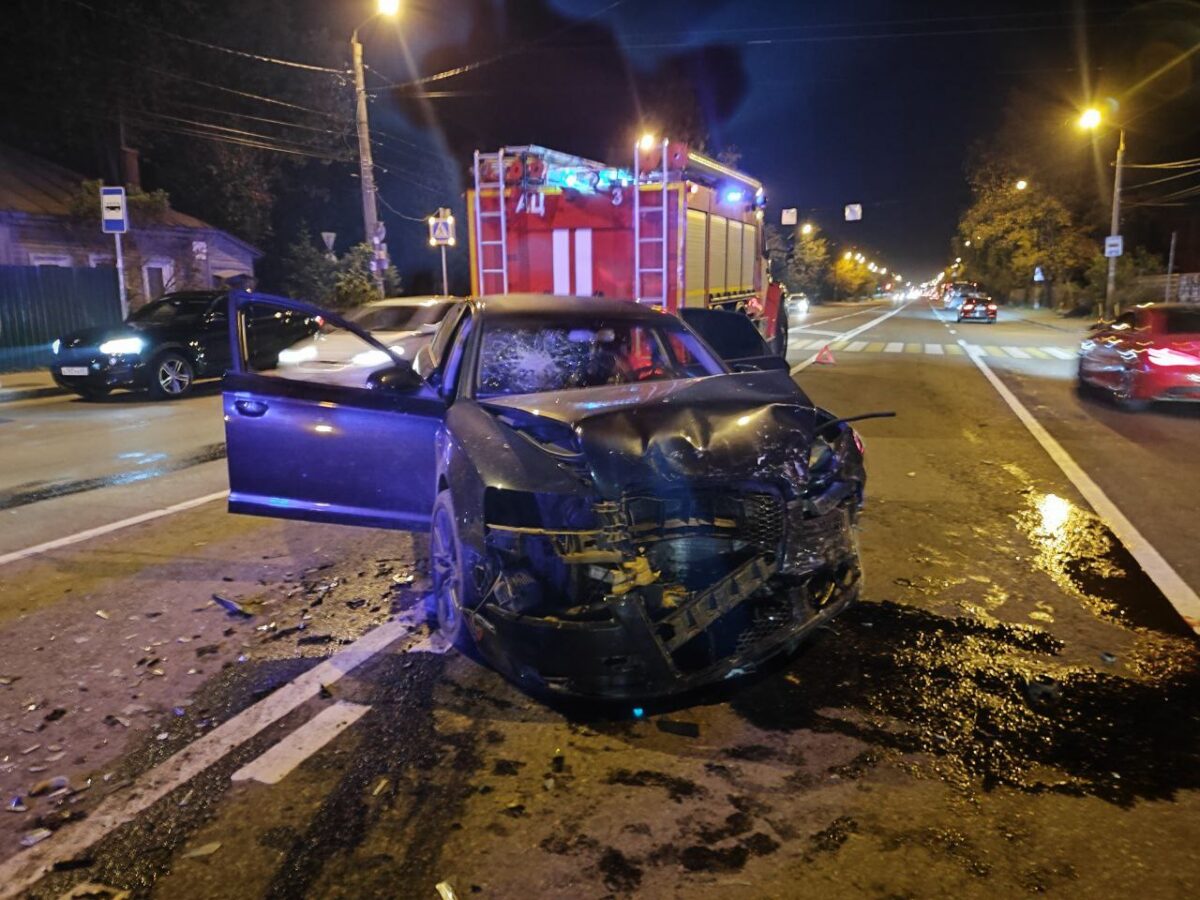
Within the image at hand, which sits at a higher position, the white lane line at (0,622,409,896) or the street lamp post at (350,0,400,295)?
the street lamp post at (350,0,400,295)

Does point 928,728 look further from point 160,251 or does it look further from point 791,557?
point 160,251

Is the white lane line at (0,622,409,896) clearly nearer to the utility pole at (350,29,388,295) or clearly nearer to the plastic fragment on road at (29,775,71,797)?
the plastic fragment on road at (29,775,71,797)

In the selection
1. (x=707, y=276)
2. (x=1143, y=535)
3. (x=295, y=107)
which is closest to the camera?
(x=1143, y=535)

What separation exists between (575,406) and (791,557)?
1.24 m

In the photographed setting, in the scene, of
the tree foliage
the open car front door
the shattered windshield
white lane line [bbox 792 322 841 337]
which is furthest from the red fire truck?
the tree foliage

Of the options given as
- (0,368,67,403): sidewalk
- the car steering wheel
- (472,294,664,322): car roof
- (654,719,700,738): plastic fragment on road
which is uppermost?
(472,294,664,322): car roof

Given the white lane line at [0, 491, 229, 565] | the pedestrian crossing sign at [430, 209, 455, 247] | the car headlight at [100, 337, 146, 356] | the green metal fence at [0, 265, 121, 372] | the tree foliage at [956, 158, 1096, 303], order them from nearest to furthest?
the white lane line at [0, 491, 229, 565], the car headlight at [100, 337, 146, 356], the green metal fence at [0, 265, 121, 372], the pedestrian crossing sign at [430, 209, 455, 247], the tree foliage at [956, 158, 1096, 303]

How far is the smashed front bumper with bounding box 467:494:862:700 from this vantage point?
3445 mm

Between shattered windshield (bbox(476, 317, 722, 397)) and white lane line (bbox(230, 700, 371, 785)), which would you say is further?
shattered windshield (bbox(476, 317, 722, 397))

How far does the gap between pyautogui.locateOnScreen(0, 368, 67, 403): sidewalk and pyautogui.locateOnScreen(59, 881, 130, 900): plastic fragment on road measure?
14.3m

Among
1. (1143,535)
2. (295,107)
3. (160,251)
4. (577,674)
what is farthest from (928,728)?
(295,107)

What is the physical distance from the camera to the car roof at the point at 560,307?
5461 millimetres

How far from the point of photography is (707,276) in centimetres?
1408

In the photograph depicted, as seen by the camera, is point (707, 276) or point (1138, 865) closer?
point (1138, 865)
